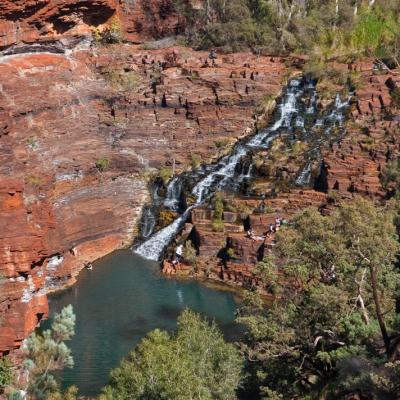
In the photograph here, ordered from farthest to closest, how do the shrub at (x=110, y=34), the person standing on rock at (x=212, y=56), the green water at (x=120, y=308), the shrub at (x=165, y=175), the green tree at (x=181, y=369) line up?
the shrub at (x=110, y=34), the person standing on rock at (x=212, y=56), the shrub at (x=165, y=175), the green water at (x=120, y=308), the green tree at (x=181, y=369)

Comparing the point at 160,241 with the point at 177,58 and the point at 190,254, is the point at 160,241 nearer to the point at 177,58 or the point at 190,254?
the point at 190,254

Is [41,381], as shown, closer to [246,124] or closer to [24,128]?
[24,128]

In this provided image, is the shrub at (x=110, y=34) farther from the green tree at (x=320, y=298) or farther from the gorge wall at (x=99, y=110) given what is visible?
the green tree at (x=320, y=298)

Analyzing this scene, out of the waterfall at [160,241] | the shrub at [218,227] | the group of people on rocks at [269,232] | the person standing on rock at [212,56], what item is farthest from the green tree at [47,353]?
the person standing on rock at [212,56]

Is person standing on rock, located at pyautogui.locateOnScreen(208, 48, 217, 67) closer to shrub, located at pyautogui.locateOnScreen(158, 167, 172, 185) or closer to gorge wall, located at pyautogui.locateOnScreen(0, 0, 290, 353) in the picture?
gorge wall, located at pyautogui.locateOnScreen(0, 0, 290, 353)

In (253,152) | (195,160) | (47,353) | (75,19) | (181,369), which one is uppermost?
(75,19)

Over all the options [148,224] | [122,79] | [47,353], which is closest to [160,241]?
[148,224]

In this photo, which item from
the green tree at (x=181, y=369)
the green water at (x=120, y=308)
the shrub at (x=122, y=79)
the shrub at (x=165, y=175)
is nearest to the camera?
the green tree at (x=181, y=369)
